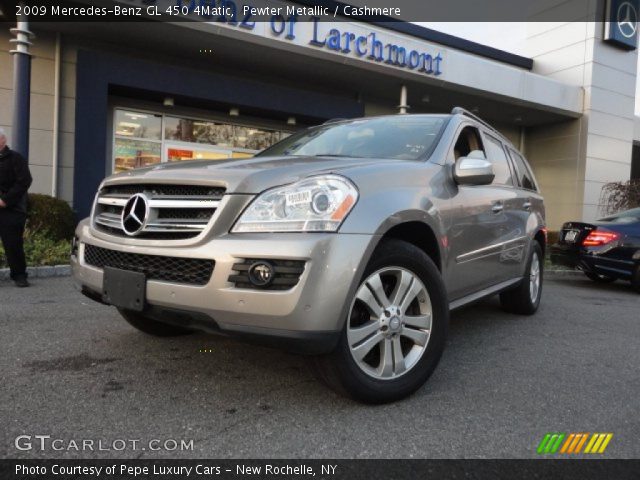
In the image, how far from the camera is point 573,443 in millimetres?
2232

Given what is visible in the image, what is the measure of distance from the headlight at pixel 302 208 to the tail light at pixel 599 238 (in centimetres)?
634

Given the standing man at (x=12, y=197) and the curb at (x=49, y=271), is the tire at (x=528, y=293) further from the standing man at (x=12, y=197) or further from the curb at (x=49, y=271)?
the curb at (x=49, y=271)

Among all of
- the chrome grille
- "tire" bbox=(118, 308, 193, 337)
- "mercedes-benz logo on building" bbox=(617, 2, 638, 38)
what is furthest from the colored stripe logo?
"mercedes-benz logo on building" bbox=(617, 2, 638, 38)

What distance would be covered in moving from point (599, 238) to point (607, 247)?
0.17 metres

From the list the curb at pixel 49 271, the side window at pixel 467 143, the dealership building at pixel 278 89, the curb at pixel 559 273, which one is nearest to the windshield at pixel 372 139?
the side window at pixel 467 143

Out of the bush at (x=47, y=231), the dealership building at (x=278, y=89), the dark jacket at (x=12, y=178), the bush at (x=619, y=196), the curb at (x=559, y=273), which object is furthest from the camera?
the bush at (x=619, y=196)

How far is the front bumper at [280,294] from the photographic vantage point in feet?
7.00

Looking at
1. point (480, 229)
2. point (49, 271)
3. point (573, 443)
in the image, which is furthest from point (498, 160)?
point (49, 271)

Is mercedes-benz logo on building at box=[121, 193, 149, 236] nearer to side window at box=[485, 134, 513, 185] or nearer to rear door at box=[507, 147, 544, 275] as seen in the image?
side window at box=[485, 134, 513, 185]

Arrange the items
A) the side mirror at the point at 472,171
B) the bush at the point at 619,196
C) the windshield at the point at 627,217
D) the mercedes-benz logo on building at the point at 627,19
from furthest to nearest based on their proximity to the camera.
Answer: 1. the mercedes-benz logo on building at the point at 627,19
2. the bush at the point at 619,196
3. the windshield at the point at 627,217
4. the side mirror at the point at 472,171

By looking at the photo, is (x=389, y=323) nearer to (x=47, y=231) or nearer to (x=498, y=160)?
(x=498, y=160)

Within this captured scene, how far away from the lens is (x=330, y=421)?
2.32 metres

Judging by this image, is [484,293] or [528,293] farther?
[528,293]
